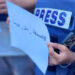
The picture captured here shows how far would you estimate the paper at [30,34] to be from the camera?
559 millimetres

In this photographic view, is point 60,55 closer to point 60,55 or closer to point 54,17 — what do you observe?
point 60,55

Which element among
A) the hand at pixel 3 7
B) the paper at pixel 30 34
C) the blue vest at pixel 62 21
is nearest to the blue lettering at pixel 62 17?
the blue vest at pixel 62 21

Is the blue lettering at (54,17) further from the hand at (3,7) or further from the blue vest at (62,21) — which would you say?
the hand at (3,7)

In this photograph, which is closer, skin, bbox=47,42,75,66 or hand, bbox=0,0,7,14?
skin, bbox=47,42,75,66

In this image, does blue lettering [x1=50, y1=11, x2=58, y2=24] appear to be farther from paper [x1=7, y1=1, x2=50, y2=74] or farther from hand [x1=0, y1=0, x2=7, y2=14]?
hand [x1=0, y1=0, x2=7, y2=14]

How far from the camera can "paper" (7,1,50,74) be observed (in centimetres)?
56

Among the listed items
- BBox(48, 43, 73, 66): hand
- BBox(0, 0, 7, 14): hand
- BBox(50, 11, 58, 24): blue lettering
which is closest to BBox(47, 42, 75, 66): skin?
BBox(48, 43, 73, 66): hand

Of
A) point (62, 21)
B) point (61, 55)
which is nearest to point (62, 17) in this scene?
point (62, 21)

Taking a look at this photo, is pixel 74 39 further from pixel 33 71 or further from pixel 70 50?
pixel 33 71

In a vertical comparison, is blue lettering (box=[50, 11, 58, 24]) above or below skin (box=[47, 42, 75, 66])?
above

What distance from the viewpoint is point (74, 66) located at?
69cm

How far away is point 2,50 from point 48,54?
186mm

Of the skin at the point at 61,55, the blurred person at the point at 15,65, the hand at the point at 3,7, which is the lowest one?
the blurred person at the point at 15,65

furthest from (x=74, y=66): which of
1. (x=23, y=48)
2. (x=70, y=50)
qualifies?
(x=23, y=48)
